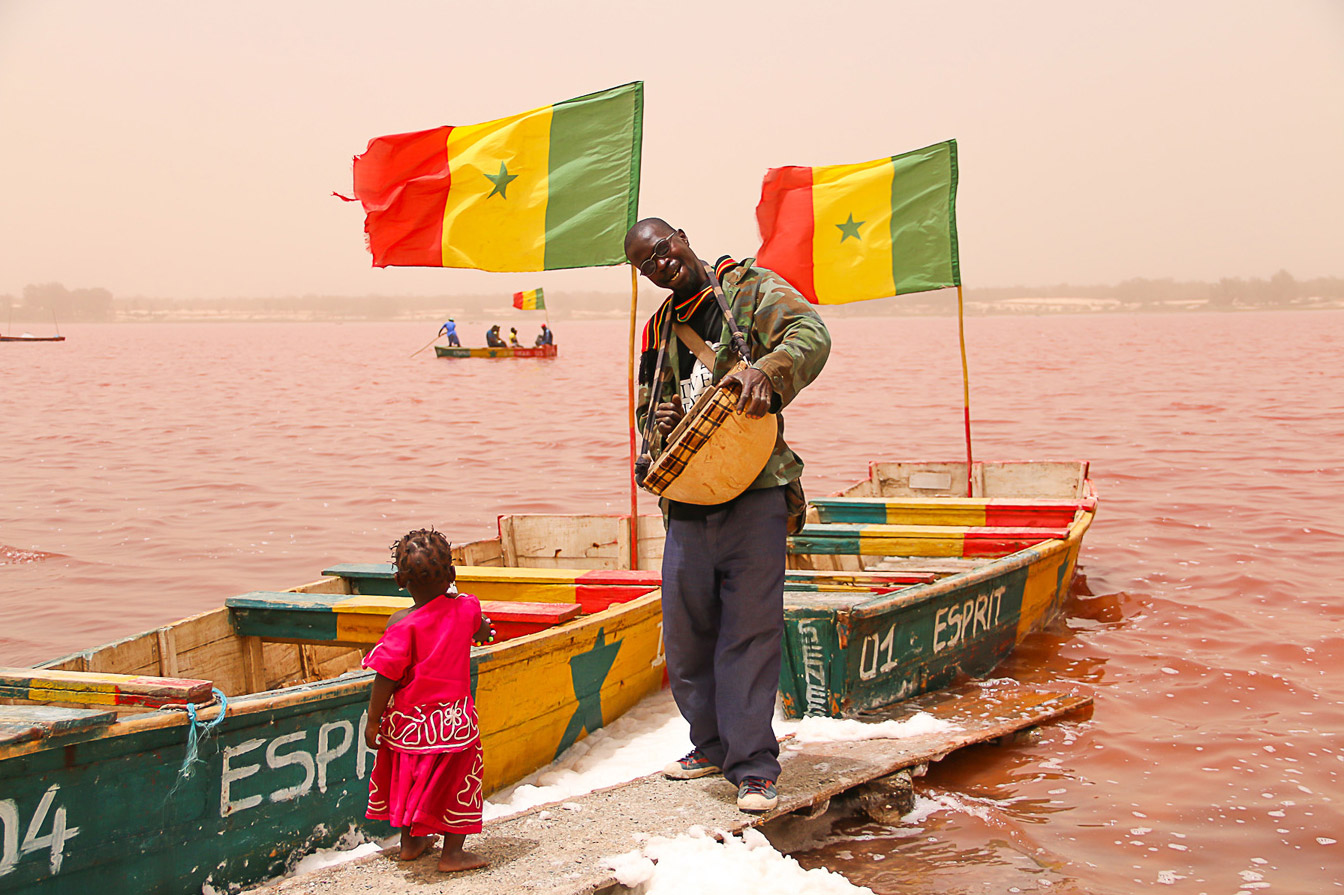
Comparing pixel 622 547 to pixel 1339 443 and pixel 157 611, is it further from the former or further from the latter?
pixel 1339 443

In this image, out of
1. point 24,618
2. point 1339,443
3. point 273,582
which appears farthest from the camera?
point 1339,443

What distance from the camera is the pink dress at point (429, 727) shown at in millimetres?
3414

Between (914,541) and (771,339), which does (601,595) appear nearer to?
(914,541)

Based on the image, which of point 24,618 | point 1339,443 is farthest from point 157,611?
point 1339,443

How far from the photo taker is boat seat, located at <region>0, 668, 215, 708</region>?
3.49 m

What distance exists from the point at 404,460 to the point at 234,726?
48.8 feet

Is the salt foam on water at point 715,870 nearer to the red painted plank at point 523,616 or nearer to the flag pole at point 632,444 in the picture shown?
the red painted plank at point 523,616

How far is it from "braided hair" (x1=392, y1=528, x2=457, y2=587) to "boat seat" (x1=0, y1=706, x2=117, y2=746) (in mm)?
934

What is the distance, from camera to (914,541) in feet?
24.1

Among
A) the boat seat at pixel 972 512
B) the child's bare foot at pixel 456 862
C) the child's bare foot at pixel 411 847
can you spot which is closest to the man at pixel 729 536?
the child's bare foot at pixel 456 862

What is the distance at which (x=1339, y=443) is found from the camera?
19.4 metres

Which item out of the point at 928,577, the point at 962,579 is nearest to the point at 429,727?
the point at 962,579

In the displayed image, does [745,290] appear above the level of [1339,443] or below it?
Result: above

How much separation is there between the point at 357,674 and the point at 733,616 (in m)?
1.48
